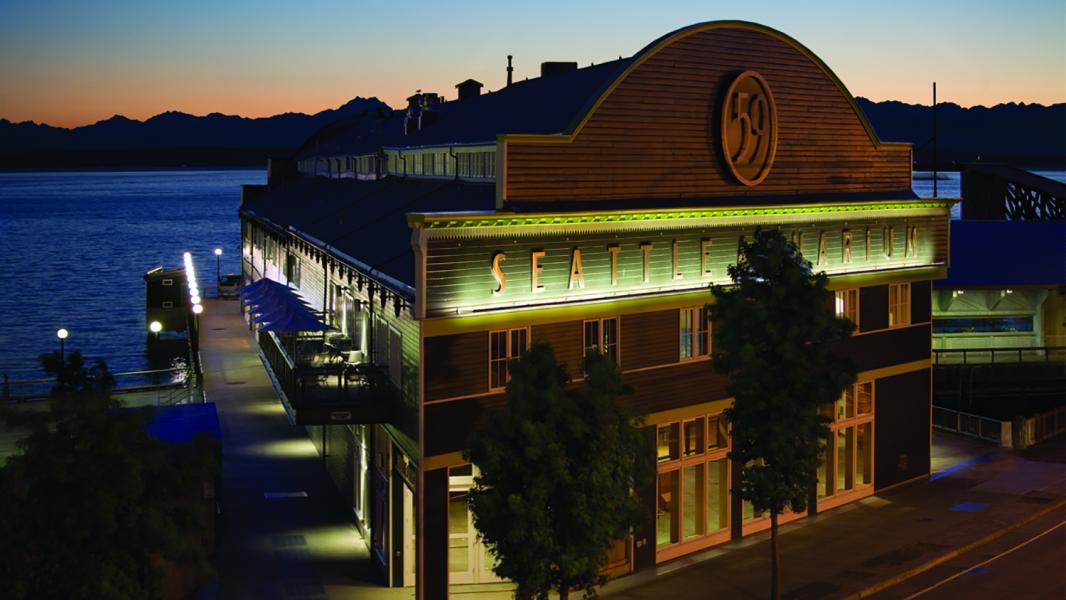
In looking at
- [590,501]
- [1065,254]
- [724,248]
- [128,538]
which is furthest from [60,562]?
[1065,254]

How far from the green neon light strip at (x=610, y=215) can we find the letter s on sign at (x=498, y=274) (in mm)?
684

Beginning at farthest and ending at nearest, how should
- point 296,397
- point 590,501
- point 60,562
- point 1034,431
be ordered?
point 1034,431 → point 296,397 → point 590,501 → point 60,562

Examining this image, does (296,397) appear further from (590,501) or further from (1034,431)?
(1034,431)

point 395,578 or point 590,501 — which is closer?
point 590,501

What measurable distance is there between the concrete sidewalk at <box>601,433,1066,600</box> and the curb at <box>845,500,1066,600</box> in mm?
101

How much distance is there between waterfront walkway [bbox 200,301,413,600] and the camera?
93.3 feet

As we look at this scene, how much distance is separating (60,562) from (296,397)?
11449 millimetres

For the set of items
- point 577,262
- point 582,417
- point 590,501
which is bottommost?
point 590,501

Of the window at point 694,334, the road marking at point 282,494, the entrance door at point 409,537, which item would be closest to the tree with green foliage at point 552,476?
the entrance door at point 409,537

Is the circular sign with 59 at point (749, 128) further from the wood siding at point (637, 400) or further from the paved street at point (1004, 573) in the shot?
the paved street at point (1004, 573)

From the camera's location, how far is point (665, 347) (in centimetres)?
3116

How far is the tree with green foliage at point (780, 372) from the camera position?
26.2m

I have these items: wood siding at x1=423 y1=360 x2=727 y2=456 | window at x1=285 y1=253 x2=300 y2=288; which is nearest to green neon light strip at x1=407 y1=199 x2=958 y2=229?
wood siding at x1=423 y1=360 x2=727 y2=456

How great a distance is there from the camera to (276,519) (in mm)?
33812
